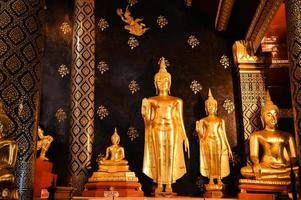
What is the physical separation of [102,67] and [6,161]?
5.21m

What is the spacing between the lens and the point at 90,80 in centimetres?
746

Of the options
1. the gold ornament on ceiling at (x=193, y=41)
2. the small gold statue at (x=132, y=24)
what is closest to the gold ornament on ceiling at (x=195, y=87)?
the gold ornament on ceiling at (x=193, y=41)

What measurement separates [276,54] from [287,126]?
6.60ft

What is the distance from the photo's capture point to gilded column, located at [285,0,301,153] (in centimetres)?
385

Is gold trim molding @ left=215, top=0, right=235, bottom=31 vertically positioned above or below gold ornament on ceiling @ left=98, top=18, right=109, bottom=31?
below

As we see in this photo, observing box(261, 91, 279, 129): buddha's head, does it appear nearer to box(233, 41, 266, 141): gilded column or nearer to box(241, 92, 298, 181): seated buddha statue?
box(241, 92, 298, 181): seated buddha statue

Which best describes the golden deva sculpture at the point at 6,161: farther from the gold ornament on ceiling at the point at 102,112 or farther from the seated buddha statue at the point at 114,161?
the gold ornament on ceiling at the point at 102,112

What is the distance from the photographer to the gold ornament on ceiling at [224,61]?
784 centimetres

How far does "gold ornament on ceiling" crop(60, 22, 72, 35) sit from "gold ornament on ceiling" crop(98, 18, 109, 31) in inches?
23.4

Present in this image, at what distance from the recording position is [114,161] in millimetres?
6598

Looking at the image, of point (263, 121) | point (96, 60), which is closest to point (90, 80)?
point (96, 60)

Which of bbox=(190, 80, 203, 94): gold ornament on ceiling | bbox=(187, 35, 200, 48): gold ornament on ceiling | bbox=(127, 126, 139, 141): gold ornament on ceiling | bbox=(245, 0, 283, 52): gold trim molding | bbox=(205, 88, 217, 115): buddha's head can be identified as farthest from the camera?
bbox=(187, 35, 200, 48): gold ornament on ceiling

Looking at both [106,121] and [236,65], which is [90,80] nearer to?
[106,121]

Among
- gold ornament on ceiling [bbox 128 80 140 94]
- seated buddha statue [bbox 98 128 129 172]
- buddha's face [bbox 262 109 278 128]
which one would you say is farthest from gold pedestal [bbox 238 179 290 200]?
gold ornament on ceiling [bbox 128 80 140 94]
